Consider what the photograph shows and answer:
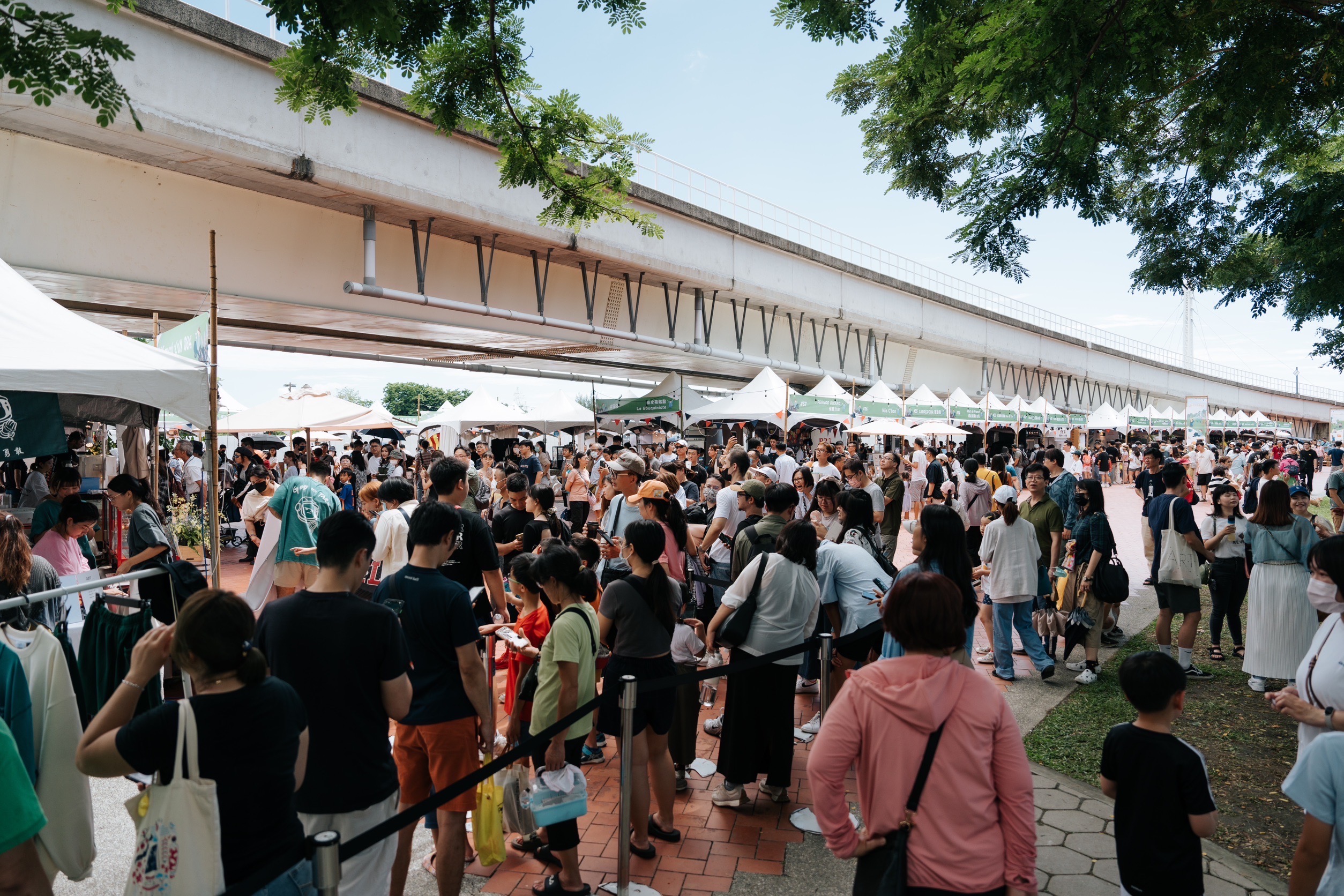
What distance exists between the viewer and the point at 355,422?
15.4m

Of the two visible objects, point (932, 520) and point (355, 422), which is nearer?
point (932, 520)

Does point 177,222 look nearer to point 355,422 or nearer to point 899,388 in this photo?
point 355,422

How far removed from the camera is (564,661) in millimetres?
3791

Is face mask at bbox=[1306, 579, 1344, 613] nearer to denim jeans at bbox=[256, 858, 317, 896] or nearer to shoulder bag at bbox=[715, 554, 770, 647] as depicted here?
shoulder bag at bbox=[715, 554, 770, 647]

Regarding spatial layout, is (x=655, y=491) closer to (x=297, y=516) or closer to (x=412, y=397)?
(x=297, y=516)

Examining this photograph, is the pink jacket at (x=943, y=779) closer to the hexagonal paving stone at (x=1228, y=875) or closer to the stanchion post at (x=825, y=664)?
the stanchion post at (x=825, y=664)

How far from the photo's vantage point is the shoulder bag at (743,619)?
15.5 feet

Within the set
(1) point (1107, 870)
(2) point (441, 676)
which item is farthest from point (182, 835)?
(1) point (1107, 870)

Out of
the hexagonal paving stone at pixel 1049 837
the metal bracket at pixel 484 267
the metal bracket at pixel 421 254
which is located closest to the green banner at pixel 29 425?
the hexagonal paving stone at pixel 1049 837

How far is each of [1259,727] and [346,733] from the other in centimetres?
674

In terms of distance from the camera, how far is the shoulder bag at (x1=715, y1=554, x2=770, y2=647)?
186 inches

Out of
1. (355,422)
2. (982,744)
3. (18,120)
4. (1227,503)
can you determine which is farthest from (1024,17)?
(355,422)

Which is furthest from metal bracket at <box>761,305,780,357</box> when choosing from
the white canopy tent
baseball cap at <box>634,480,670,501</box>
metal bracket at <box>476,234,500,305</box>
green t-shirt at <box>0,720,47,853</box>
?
green t-shirt at <box>0,720,47,853</box>

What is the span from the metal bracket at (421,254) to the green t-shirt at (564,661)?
→ 9.68m
